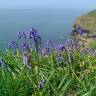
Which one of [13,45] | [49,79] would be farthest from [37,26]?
[49,79]

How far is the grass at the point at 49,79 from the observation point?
4398mm

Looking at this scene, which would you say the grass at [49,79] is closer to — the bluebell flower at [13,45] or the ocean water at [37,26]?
the bluebell flower at [13,45]

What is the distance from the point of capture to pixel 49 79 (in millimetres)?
4676

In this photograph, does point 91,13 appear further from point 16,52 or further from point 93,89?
point 93,89

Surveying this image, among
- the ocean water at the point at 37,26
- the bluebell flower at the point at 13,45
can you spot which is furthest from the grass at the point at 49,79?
the ocean water at the point at 37,26

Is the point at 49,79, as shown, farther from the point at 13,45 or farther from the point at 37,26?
the point at 37,26

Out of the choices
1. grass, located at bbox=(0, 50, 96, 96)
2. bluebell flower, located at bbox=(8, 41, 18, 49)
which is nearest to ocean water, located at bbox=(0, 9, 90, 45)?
bluebell flower, located at bbox=(8, 41, 18, 49)

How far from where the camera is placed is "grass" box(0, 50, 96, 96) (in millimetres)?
4398

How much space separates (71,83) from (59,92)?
427 mm

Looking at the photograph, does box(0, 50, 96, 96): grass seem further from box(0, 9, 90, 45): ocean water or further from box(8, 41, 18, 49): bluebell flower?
box(0, 9, 90, 45): ocean water

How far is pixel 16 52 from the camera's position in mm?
5777

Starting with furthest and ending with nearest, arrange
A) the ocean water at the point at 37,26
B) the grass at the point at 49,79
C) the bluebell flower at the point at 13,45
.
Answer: the ocean water at the point at 37,26 → the bluebell flower at the point at 13,45 → the grass at the point at 49,79

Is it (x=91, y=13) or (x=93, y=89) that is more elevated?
(x=93, y=89)

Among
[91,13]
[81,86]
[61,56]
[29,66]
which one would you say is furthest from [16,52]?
[91,13]
